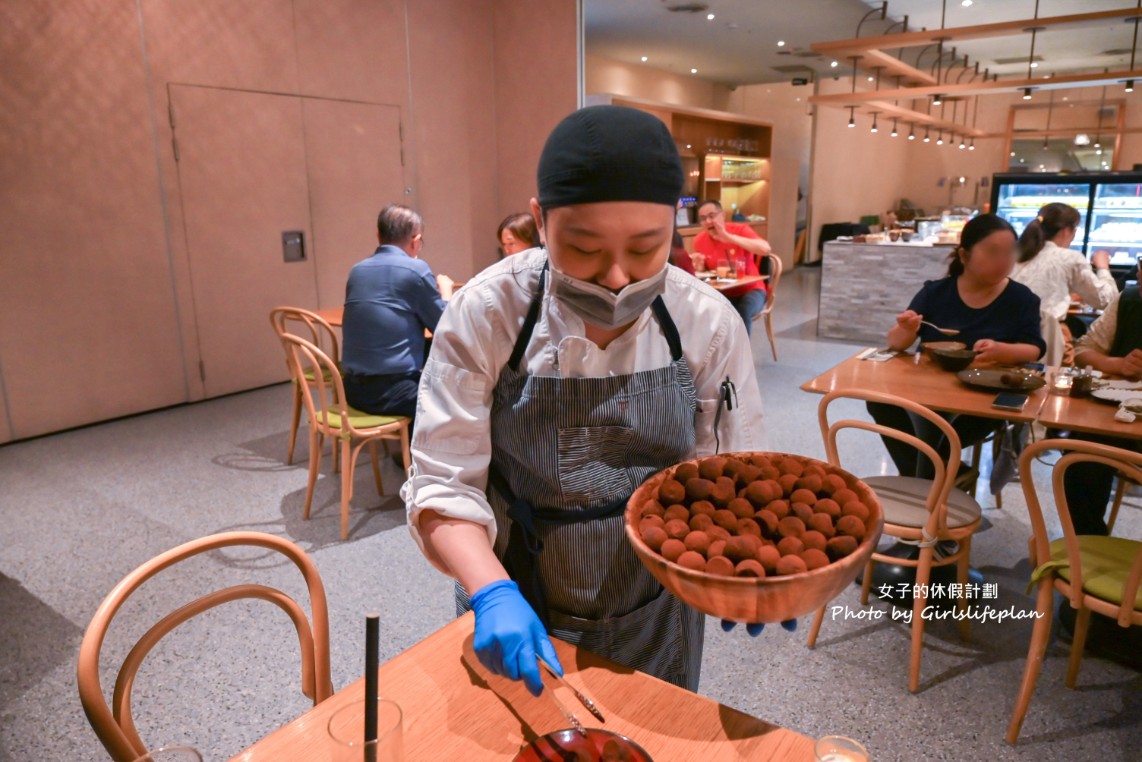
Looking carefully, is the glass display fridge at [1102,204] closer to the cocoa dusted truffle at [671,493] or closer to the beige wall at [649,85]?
the beige wall at [649,85]

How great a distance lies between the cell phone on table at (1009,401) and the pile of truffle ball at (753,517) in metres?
1.61

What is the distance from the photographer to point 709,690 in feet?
6.82

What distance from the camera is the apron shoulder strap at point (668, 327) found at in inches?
42.6

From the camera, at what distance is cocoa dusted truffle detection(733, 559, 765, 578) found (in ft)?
2.42

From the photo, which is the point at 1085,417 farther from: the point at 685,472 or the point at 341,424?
the point at 341,424

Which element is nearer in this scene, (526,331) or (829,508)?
(829,508)

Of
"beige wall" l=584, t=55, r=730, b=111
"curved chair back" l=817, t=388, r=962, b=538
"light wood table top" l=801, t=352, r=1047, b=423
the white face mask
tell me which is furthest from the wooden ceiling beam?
the white face mask

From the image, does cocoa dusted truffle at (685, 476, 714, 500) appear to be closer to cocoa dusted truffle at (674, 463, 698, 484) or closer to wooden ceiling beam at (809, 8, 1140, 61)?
cocoa dusted truffle at (674, 463, 698, 484)

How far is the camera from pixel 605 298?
3.14ft

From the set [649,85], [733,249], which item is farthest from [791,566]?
[649,85]

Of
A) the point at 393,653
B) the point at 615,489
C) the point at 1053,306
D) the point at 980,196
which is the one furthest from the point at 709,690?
the point at 980,196

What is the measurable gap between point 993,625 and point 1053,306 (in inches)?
106

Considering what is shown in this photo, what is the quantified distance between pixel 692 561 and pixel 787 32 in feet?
28.2

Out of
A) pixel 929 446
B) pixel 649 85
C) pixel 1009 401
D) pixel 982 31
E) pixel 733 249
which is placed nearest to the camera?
pixel 929 446
